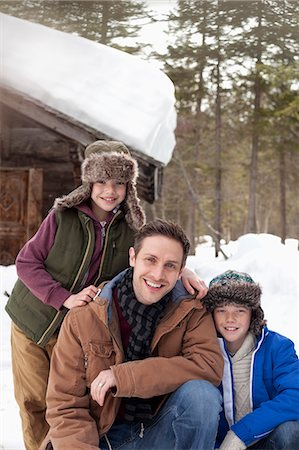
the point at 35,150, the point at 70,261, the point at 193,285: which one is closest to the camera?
the point at 193,285

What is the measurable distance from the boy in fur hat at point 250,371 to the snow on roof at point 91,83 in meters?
4.60

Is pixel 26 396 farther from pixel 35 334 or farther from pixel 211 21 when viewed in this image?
pixel 211 21

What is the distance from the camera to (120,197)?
9.46 feet

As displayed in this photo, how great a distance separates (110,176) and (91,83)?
698 cm

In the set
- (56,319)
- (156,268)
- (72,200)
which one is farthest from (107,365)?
(72,200)

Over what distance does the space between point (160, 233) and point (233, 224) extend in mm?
31165

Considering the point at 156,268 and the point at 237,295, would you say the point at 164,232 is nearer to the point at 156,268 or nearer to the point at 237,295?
the point at 156,268

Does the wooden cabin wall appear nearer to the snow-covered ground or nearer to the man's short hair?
the snow-covered ground

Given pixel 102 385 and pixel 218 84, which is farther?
pixel 218 84

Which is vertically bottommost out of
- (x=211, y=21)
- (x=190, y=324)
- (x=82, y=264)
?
(x=190, y=324)

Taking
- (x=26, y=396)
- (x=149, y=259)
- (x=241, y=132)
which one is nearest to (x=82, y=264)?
(x=149, y=259)

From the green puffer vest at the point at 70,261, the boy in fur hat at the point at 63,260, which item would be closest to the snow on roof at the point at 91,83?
the boy in fur hat at the point at 63,260

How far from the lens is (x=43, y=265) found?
280 cm

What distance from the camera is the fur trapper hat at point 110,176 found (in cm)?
285
